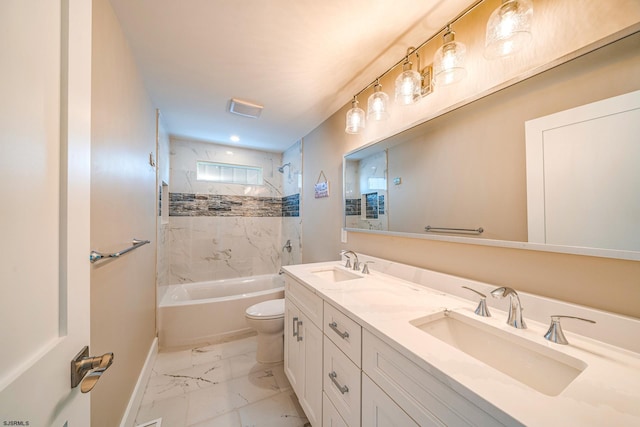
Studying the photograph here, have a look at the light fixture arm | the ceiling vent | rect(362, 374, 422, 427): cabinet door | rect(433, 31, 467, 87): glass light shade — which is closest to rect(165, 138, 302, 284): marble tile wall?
the ceiling vent

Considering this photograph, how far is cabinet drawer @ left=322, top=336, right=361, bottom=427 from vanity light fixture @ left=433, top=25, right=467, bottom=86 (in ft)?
4.59

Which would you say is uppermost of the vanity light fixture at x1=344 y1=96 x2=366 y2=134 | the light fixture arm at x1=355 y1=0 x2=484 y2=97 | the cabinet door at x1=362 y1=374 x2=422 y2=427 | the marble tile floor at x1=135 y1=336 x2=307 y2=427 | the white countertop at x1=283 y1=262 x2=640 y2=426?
the light fixture arm at x1=355 y1=0 x2=484 y2=97

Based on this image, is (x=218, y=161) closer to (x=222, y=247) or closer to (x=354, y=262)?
(x=222, y=247)

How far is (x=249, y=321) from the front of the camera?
195 cm

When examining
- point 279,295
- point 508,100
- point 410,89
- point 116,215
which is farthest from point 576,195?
point 279,295

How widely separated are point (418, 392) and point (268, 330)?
1.57m

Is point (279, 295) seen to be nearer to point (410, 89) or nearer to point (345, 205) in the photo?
point (345, 205)

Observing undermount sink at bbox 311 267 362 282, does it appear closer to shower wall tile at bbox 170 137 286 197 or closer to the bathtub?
the bathtub

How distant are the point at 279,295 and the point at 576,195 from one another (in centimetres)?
260

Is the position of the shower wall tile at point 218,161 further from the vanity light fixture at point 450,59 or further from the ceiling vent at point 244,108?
the vanity light fixture at point 450,59

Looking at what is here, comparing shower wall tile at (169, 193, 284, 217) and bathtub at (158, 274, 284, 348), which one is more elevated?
shower wall tile at (169, 193, 284, 217)

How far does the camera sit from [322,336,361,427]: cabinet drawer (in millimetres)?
886

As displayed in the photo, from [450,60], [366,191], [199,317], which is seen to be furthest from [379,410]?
[199,317]

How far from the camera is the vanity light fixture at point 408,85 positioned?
1.24m
